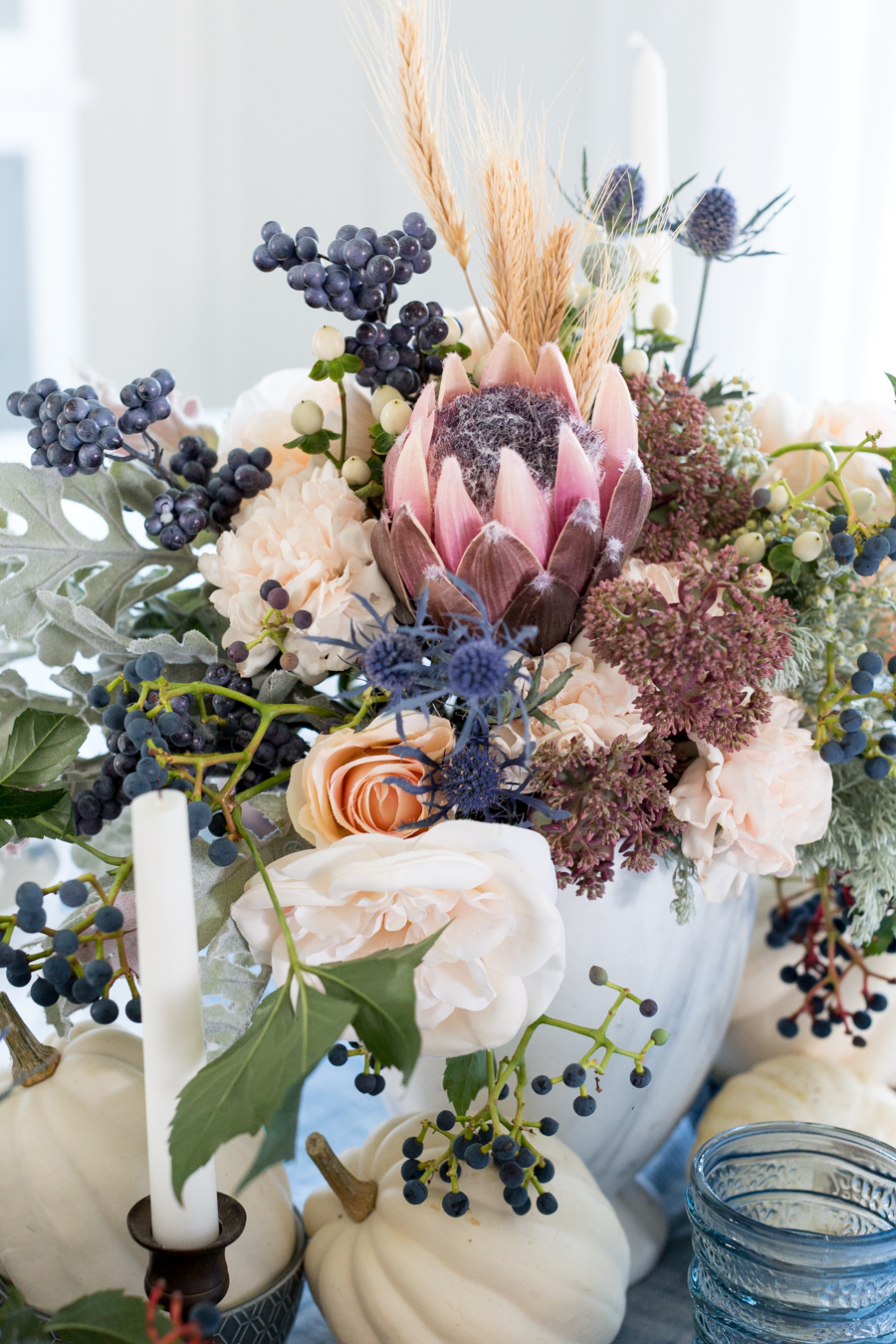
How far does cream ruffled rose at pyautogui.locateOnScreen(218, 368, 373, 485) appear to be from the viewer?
48 cm

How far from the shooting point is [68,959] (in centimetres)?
36

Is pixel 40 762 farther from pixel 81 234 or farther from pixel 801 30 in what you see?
pixel 81 234

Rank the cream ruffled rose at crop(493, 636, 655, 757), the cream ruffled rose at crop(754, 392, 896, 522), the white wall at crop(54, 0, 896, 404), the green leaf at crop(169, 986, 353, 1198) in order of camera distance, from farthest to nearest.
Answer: the white wall at crop(54, 0, 896, 404) < the cream ruffled rose at crop(754, 392, 896, 522) < the cream ruffled rose at crop(493, 636, 655, 757) < the green leaf at crop(169, 986, 353, 1198)

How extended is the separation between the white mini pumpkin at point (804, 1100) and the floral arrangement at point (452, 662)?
106 millimetres

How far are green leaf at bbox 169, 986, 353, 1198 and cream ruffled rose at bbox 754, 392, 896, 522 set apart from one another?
30 centimetres

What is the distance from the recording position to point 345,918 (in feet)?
1.14

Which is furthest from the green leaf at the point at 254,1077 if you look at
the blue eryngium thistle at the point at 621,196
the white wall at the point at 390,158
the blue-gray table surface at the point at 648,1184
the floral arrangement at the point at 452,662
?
the white wall at the point at 390,158

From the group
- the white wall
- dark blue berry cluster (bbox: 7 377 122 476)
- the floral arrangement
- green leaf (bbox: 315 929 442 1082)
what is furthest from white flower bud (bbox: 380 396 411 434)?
the white wall

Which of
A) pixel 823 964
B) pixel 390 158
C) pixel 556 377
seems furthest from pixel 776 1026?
pixel 390 158

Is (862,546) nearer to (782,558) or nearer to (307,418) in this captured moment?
(782,558)

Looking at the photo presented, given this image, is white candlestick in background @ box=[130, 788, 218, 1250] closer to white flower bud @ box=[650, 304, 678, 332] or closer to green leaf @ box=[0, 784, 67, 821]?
green leaf @ box=[0, 784, 67, 821]

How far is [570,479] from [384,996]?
0.18m

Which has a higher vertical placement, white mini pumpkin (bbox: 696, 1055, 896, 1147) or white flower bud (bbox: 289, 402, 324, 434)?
white flower bud (bbox: 289, 402, 324, 434)

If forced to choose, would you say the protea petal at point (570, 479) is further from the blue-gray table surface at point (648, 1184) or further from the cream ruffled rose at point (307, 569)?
the blue-gray table surface at point (648, 1184)
